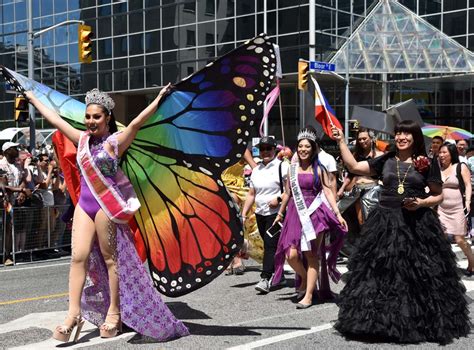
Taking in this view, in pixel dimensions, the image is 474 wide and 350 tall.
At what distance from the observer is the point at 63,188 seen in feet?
43.9

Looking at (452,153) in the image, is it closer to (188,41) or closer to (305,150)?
(305,150)

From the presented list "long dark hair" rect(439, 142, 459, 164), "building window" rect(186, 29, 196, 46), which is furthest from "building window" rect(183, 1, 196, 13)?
"long dark hair" rect(439, 142, 459, 164)

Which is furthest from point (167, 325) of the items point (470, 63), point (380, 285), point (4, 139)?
point (4, 139)

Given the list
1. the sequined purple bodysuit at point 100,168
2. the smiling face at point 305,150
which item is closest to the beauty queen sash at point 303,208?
the smiling face at point 305,150

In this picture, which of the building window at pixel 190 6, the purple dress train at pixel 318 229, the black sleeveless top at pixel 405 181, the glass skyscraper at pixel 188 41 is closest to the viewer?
the black sleeveless top at pixel 405 181

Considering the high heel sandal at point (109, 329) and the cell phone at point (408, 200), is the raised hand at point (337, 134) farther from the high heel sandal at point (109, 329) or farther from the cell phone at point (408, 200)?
the high heel sandal at point (109, 329)

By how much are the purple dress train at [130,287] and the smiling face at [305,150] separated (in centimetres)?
236

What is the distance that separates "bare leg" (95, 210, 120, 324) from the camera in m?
5.32

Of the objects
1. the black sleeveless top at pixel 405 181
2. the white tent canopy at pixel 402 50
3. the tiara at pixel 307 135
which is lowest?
the black sleeveless top at pixel 405 181

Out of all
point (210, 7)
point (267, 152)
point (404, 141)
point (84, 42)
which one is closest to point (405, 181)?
point (404, 141)

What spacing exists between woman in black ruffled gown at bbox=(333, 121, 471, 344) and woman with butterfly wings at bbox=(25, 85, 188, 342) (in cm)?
155

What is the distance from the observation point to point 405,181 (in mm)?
5637

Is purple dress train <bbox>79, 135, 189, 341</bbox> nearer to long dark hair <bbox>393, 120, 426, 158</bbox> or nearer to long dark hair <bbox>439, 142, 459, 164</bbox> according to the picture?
long dark hair <bbox>393, 120, 426, 158</bbox>

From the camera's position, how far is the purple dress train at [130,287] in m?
5.41
